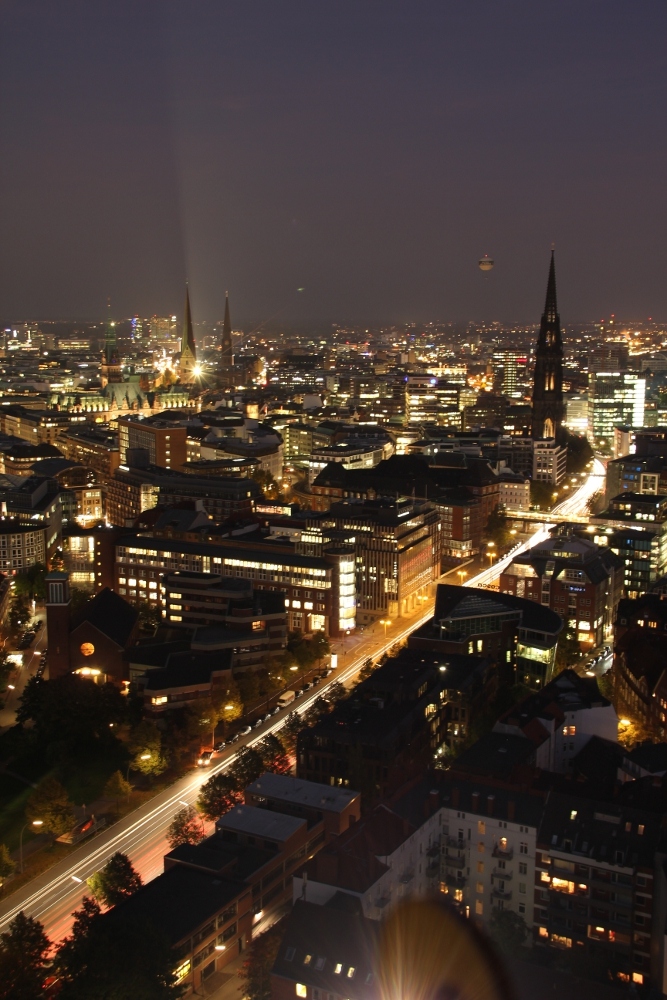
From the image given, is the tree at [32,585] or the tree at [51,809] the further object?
the tree at [32,585]

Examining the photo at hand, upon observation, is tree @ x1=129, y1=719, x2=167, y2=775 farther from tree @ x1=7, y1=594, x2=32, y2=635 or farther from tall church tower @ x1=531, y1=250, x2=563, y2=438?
tall church tower @ x1=531, y1=250, x2=563, y2=438

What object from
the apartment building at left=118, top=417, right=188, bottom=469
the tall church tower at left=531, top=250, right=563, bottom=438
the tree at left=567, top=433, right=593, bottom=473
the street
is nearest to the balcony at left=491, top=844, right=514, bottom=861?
the street

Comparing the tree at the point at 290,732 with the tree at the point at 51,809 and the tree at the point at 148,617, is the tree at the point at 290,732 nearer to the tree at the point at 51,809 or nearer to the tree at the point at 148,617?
the tree at the point at 51,809

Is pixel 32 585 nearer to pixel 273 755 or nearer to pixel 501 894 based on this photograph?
pixel 273 755

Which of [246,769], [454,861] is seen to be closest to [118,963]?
[454,861]

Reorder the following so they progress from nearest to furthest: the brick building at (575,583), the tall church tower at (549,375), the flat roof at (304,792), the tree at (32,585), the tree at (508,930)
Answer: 1. the tree at (508,930)
2. the flat roof at (304,792)
3. the brick building at (575,583)
4. the tree at (32,585)
5. the tall church tower at (549,375)

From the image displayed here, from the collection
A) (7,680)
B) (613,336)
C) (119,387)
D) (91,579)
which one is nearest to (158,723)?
(7,680)

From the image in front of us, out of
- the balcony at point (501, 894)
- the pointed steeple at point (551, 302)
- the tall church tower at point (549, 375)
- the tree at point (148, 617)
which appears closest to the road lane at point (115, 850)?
the balcony at point (501, 894)
